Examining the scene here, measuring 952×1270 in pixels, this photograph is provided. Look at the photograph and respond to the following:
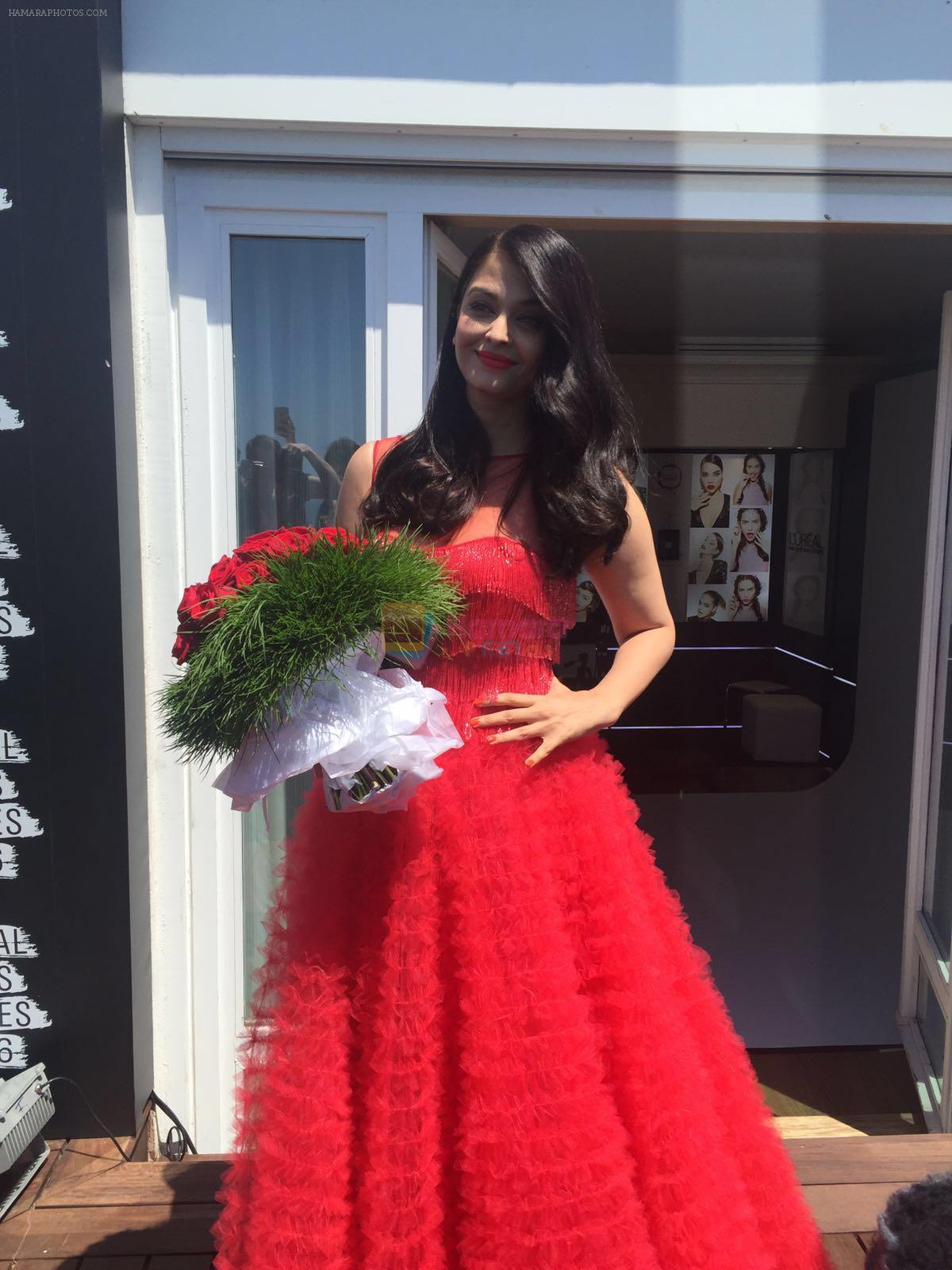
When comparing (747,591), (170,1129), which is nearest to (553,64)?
(170,1129)

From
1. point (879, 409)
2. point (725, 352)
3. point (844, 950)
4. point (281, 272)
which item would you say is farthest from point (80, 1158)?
point (879, 409)

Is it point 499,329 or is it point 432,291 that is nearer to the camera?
point 499,329

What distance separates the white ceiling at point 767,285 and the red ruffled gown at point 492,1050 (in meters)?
1.64

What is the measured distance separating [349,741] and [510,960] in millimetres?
396

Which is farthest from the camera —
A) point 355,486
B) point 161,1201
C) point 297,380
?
point 297,380

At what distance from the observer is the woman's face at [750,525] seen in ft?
21.1

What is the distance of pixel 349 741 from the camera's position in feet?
3.94

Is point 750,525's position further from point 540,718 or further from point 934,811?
point 540,718

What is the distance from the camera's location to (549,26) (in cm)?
213

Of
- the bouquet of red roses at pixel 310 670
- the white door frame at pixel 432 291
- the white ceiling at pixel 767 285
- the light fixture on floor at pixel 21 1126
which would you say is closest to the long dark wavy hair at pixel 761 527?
the white ceiling at pixel 767 285

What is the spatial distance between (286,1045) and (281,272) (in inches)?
72.2

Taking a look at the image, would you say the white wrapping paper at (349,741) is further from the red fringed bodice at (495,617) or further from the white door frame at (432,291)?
the white door frame at (432,291)

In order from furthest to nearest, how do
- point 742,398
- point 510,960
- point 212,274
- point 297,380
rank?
point 742,398 < point 297,380 < point 212,274 < point 510,960

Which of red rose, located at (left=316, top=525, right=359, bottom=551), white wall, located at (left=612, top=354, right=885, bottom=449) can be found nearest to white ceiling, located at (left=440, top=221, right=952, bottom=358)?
white wall, located at (left=612, top=354, right=885, bottom=449)
